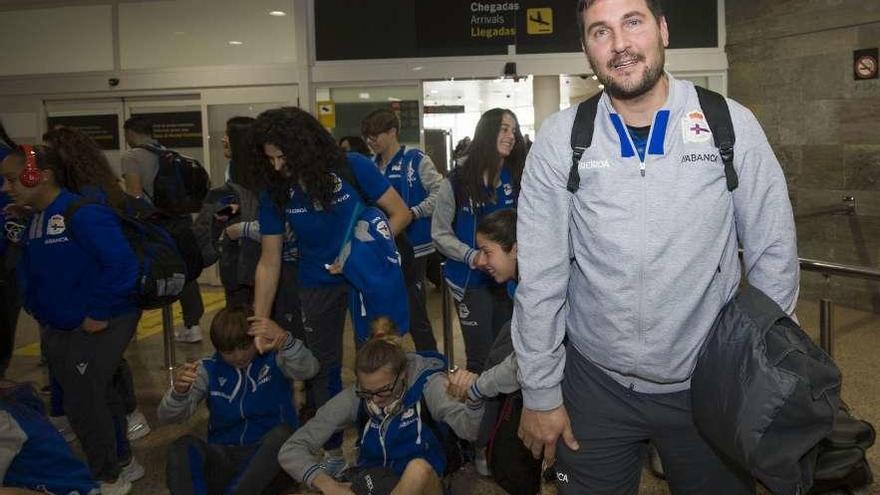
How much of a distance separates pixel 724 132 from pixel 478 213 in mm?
2314

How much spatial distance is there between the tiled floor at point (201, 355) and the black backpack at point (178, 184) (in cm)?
127

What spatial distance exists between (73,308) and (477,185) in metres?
2.04

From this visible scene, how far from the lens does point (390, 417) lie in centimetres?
298

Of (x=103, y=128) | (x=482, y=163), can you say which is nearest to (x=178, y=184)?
(x=482, y=163)

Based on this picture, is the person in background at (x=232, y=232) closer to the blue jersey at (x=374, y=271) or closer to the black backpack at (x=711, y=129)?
the blue jersey at (x=374, y=271)

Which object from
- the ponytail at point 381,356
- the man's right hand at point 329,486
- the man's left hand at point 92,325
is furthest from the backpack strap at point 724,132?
the man's left hand at point 92,325

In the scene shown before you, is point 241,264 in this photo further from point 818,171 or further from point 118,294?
point 818,171

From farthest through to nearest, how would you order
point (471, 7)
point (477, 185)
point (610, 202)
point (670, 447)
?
point (471, 7) < point (477, 185) < point (670, 447) < point (610, 202)

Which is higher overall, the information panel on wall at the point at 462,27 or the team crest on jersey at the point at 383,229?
the information panel on wall at the point at 462,27

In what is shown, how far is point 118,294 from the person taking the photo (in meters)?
3.43

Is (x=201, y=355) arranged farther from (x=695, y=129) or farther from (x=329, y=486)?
(x=695, y=129)

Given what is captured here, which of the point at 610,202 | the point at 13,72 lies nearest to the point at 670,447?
the point at 610,202

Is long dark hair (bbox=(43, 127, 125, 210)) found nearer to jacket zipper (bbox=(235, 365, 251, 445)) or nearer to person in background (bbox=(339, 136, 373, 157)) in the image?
jacket zipper (bbox=(235, 365, 251, 445))

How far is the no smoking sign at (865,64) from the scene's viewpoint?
6.42 meters
